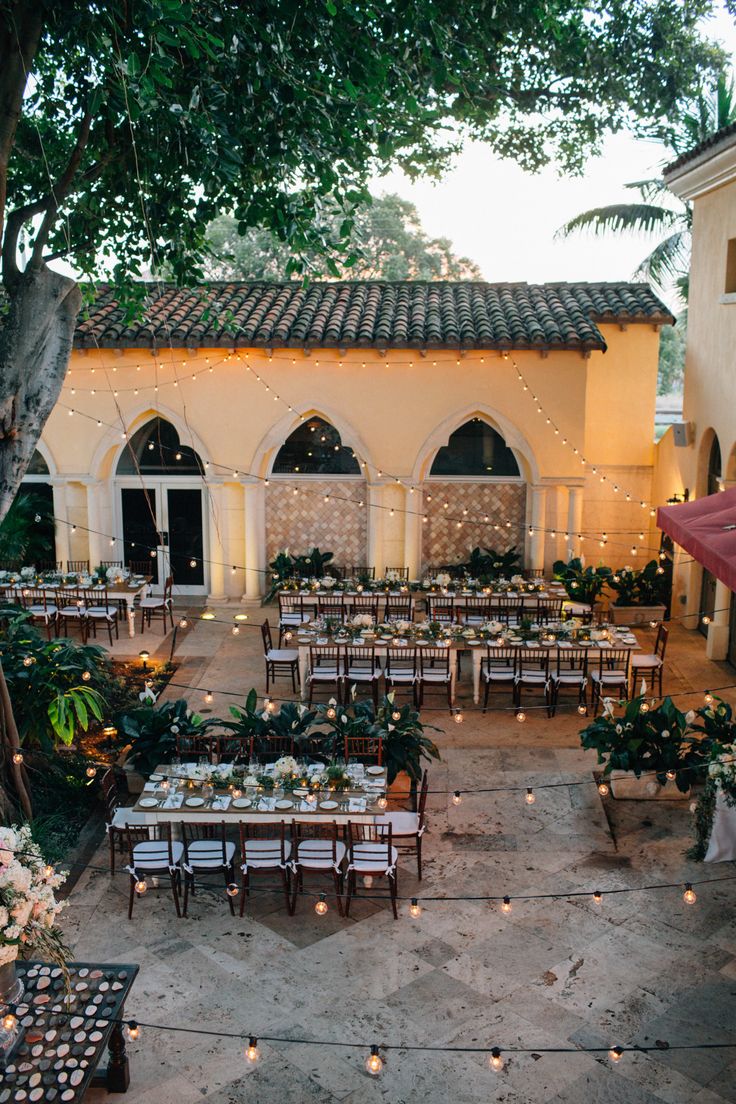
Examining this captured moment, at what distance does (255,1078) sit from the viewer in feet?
23.7

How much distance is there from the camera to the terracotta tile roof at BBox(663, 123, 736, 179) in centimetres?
1412

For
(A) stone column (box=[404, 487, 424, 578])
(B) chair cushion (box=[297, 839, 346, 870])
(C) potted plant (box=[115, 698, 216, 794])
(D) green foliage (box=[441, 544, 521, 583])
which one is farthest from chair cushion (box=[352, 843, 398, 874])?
(A) stone column (box=[404, 487, 424, 578])

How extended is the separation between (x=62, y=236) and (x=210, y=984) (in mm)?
8823

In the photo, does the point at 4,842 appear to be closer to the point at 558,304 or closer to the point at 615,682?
the point at 615,682

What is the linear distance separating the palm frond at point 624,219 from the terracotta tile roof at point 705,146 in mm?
7489

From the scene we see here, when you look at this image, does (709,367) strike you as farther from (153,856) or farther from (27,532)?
(27,532)

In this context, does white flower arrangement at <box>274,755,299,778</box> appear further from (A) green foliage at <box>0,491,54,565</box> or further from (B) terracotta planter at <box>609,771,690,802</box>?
(A) green foliage at <box>0,491,54,565</box>

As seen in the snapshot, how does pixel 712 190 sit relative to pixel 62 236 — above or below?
above

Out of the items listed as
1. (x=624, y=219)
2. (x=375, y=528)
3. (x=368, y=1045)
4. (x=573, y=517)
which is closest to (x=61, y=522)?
(x=375, y=528)

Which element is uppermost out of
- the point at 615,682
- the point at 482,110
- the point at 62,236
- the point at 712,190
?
the point at 482,110

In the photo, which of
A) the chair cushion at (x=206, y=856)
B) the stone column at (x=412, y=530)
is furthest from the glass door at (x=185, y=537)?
the chair cushion at (x=206, y=856)

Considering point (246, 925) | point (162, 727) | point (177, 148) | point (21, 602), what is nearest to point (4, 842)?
point (246, 925)

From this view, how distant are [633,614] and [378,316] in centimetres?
745

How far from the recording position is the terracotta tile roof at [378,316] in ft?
58.6
